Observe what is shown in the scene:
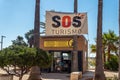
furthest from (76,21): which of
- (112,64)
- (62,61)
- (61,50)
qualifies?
(112,64)

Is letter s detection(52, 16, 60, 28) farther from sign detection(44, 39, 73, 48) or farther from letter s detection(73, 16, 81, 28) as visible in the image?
sign detection(44, 39, 73, 48)

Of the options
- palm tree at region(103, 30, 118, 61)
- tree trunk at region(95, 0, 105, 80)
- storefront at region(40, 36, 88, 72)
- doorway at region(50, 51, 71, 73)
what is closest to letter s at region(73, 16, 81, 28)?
tree trunk at region(95, 0, 105, 80)

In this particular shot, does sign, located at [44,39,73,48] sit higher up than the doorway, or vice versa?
sign, located at [44,39,73,48]

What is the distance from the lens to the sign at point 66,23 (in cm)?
2417

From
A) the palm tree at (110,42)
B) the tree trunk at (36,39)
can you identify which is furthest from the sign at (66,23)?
the palm tree at (110,42)

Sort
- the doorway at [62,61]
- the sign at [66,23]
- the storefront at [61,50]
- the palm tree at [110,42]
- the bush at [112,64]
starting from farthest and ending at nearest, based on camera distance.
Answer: the palm tree at [110,42]
the bush at [112,64]
the doorway at [62,61]
the storefront at [61,50]
the sign at [66,23]

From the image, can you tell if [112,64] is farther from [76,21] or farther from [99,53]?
[99,53]

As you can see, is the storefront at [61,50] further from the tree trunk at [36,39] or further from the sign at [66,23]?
the tree trunk at [36,39]

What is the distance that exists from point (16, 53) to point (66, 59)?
15454 millimetres

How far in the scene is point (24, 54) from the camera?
17141 mm

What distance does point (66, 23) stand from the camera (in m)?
24.5

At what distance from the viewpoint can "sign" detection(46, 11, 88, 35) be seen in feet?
79.3

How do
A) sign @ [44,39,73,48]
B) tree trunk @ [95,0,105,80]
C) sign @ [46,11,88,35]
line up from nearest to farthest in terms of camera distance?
tree trunk @ [95,0,105,80] < sign @ [46,11,88,35] < sign @ [44,39,73,48]

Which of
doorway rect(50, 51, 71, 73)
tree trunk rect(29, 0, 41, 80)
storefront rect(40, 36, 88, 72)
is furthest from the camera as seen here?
doorway rect(50, 51, 71, 73)
